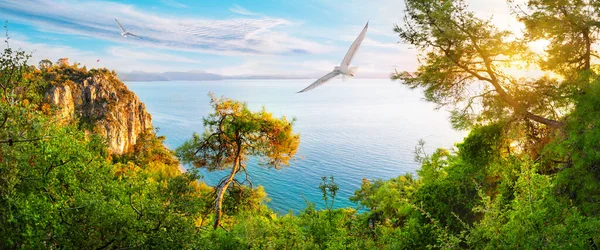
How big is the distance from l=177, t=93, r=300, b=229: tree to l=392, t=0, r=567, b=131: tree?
3.95 metres

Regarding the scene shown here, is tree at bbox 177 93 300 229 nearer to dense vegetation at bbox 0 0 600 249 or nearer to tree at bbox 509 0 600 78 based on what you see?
dense vegetation at bbox 0 0 600 249

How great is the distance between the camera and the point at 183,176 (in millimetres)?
10570

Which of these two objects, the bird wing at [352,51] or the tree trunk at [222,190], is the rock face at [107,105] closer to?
the tree trunk at [222,190]

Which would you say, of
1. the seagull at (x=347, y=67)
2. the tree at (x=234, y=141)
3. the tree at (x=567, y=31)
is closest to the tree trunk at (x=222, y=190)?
the tree at (x=234, y=141)

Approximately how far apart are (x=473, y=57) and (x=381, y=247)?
5391mm

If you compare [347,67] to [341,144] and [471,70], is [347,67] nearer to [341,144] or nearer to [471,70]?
[471,70]

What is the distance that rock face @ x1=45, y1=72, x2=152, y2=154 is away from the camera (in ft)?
154

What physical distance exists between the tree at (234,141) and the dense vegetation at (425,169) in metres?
0.04

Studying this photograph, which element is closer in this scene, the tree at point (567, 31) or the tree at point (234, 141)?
the tree at point (567, 31)

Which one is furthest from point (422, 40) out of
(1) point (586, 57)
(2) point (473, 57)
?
(1) point (586, 57)

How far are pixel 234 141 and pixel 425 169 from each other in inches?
243

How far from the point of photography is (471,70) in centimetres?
1030

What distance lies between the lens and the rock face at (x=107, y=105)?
4688 centimetres

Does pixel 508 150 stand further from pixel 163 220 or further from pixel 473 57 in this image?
pixel 163 220
